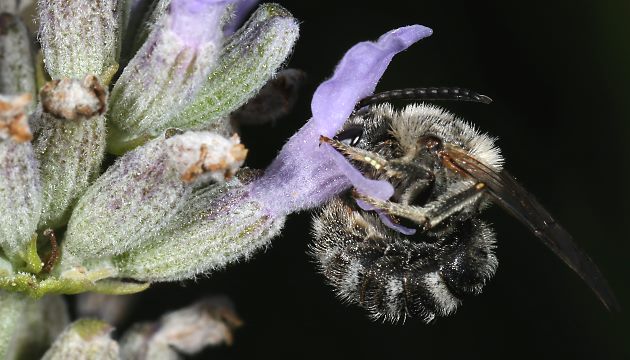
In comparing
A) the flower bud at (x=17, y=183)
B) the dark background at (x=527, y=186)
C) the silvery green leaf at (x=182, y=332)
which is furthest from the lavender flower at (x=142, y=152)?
the dark background at (x=527, y=186)

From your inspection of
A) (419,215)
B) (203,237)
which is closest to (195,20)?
(203,237)

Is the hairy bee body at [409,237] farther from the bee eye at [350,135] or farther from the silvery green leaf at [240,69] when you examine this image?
the silvery green leaf at [240,69]

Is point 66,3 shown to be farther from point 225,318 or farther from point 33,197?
point 225,318

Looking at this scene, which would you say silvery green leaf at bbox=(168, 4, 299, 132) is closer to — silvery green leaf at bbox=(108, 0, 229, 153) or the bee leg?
silvery green leaf at bbox=(108, 0, 229, 153)

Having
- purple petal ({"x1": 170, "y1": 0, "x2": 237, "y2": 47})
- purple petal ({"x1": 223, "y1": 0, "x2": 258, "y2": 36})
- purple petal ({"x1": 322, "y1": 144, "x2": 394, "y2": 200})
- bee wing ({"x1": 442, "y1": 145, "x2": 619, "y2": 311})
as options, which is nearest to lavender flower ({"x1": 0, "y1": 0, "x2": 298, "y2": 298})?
purple petal ({"x1": 170, "y1": 0, "x2": 237, "y2": 47})

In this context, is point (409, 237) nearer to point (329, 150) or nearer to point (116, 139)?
point (329, 150)

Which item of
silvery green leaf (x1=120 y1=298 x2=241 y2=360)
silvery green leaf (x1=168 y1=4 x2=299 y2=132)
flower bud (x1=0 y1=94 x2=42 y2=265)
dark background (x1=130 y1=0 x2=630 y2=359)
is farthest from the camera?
dark background (x1=130 y1=0 x2=630 y2=359)

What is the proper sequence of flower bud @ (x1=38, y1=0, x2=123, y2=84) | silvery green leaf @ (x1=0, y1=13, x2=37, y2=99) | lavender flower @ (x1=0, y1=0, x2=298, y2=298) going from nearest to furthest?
lavender flower @ (x1=0, y1=0, x2=298, y2=298) < flower bud @ (x1=38, y1=0, x2=123, y2=84) < silvery green leaf @ (x1=0, y1=13, x2=37, y2=99)

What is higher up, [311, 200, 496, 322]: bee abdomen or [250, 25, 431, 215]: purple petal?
[250, 25, 431, 215]: purple petal
